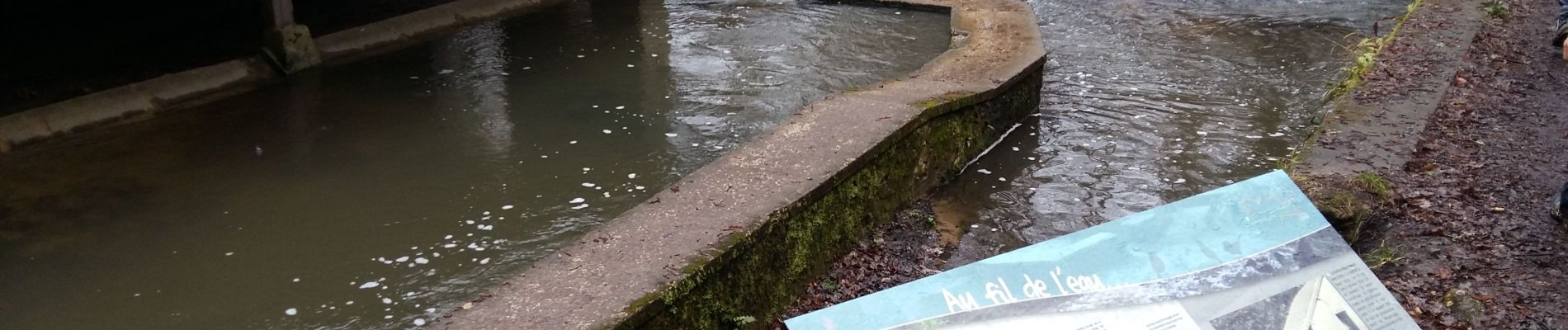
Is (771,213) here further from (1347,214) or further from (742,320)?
(1347,214)

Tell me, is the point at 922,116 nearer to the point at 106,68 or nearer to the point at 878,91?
the point at 878,91

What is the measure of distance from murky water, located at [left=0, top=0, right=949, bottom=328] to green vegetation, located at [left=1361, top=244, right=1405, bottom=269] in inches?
A: 113

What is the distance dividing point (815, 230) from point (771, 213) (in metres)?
0.40

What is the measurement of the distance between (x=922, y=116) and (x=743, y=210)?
1579mm

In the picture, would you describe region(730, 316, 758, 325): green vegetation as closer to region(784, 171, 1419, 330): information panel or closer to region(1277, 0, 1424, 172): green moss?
region(784, 171, 1419, 330): information panel

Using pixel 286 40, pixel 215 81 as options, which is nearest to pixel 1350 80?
pixel 286 40

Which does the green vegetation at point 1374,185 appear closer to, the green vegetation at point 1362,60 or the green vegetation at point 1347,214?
the green vegetation at point 1347,214

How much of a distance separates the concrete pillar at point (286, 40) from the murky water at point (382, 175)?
7.3 inches

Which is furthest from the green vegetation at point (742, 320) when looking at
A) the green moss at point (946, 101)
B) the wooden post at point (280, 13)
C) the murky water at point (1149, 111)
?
the wooden post at point (280, 13)

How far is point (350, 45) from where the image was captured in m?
7.34

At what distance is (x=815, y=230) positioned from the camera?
13.3ft

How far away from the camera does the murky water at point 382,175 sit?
3.72 metres

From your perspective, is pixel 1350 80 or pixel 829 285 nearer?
pixel 829 285

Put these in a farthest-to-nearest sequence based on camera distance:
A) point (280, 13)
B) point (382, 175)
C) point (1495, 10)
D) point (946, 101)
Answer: point (1495, 10), point (280, 13), point (946, 101), point (382, 175)
